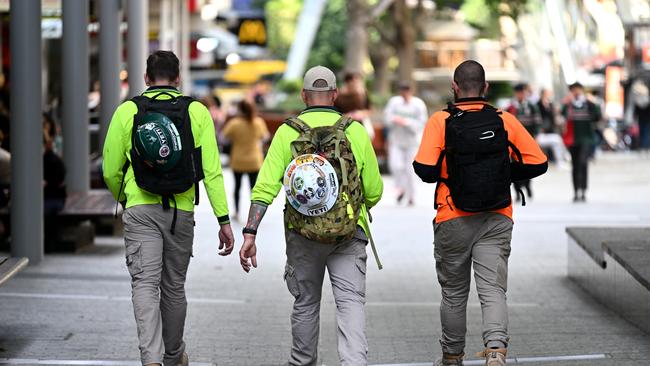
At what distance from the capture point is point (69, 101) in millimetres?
16859

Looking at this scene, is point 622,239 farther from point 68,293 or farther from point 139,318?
point 139,318

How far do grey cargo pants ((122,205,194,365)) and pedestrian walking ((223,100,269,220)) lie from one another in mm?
10676

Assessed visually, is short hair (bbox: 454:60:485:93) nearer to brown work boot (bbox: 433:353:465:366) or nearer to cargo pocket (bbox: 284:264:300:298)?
cargo pocket (bbox: 284:264:300:298)

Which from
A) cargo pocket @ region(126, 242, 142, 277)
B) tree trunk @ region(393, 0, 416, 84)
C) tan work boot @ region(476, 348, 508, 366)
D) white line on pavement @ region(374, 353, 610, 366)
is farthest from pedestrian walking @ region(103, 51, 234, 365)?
tree trunk @ region(393, 0, 416, 84)

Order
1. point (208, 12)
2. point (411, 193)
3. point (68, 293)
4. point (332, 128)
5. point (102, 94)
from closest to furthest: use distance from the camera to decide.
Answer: point (332, 128), point (68, 293), point (102, 94), point (411, 193), point (208, 12)

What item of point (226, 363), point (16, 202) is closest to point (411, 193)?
point (16, 202)

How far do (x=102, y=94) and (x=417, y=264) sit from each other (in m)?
5.69

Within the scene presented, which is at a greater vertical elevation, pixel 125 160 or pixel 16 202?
pixel 125 160

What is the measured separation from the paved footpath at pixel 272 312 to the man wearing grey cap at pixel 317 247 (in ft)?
4.16

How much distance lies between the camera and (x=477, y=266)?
7.80 m

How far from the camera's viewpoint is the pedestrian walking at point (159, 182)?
7355 millimetres

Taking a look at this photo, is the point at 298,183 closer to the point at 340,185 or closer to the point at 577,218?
the point at 340,185

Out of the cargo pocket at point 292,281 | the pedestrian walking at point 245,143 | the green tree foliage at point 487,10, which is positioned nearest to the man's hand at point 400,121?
the pedestrian walking at point 245,143

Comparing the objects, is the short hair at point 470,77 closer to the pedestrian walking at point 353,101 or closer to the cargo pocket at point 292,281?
the cargo pocket at point 292,281
